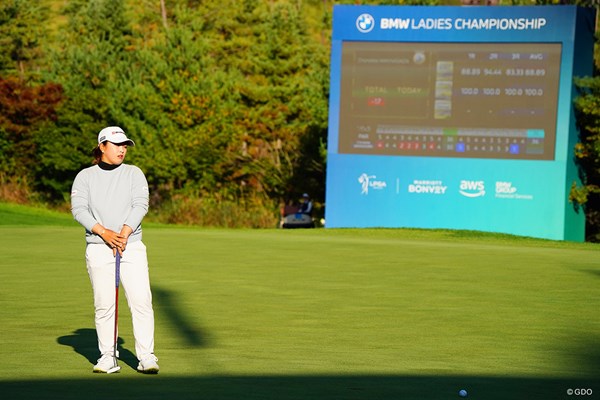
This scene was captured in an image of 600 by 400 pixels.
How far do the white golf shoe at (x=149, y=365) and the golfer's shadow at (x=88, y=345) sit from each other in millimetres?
438

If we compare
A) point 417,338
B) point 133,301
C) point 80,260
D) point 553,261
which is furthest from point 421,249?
point 133,301

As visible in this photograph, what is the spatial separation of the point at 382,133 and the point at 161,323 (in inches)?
888

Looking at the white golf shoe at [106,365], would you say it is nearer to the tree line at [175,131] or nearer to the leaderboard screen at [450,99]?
the leaderboard screen at [450,99]

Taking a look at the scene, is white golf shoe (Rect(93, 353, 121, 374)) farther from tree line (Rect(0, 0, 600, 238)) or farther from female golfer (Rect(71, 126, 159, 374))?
tree line (Rect(0, 0, 600, 238))

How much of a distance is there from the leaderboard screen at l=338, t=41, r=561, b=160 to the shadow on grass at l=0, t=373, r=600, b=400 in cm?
2449

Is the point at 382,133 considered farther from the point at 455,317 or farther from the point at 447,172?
the point at 455,317

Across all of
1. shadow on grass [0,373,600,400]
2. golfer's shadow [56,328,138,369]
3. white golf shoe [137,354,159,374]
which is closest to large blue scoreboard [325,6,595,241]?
golfer's shadow [56,328,138,369]

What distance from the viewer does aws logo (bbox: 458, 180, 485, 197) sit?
3341 centimetres

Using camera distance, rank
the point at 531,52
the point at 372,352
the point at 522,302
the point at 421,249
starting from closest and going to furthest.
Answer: the point at 372,352 → the point at 522,302 → the point at 421,249 → the point at 531,52

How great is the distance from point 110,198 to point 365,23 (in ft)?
85.3

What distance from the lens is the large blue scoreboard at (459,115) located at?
32719 millimetres

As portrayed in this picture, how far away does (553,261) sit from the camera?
1875cm

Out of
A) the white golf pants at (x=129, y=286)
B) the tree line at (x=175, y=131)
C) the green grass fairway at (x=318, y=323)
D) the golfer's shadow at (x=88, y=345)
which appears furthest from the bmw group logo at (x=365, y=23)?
the white golf pants at (x=129, y=286)

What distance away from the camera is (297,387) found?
27.1 feet
